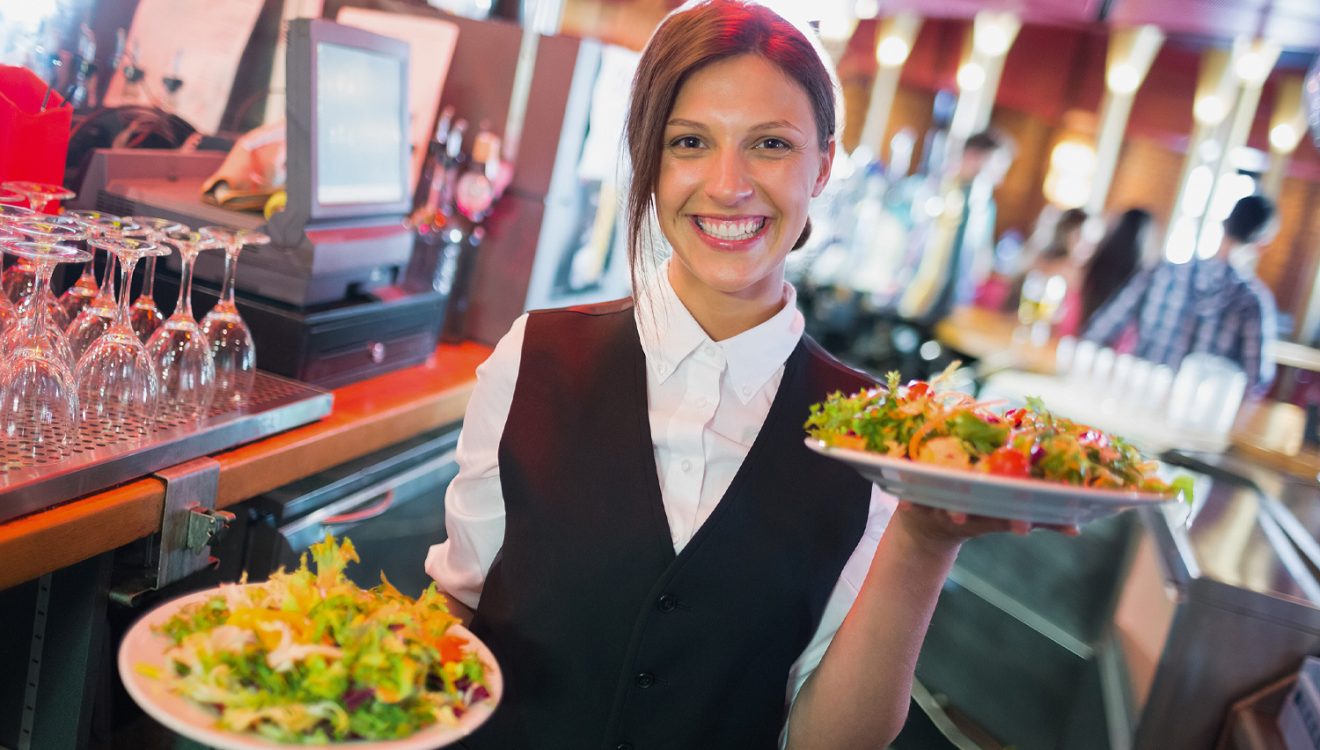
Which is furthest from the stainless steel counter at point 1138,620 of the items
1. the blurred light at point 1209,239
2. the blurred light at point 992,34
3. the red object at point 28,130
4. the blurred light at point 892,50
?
the blurred light at point 892,50

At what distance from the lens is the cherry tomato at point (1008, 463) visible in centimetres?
105

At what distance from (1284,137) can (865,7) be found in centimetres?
429

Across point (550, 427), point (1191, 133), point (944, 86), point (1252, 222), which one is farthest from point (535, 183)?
point (944, 86)

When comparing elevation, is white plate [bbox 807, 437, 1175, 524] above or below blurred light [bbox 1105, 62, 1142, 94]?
below

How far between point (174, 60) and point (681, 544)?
2.01 meters

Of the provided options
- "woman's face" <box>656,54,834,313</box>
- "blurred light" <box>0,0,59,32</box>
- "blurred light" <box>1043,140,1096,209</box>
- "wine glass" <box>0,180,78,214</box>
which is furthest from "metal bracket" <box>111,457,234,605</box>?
"blurred light" <box>1043,140,1096,209</box>

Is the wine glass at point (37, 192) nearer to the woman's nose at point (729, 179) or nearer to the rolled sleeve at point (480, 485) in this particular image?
the rolled sleeve at point (480, 485)

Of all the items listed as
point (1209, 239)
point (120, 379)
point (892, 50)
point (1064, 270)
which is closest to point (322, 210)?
point (120, 379)

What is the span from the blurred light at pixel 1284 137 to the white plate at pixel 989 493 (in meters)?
11.0

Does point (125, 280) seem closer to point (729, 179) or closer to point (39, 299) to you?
point (39, 299)

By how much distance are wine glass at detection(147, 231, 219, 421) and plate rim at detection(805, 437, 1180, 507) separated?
1.09m

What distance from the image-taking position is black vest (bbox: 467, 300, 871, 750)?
135 centimetres

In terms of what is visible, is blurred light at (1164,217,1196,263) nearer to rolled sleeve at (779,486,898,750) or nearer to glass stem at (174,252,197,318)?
rolled sleeve at (779,486,898,750)

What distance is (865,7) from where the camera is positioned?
31.1ft
